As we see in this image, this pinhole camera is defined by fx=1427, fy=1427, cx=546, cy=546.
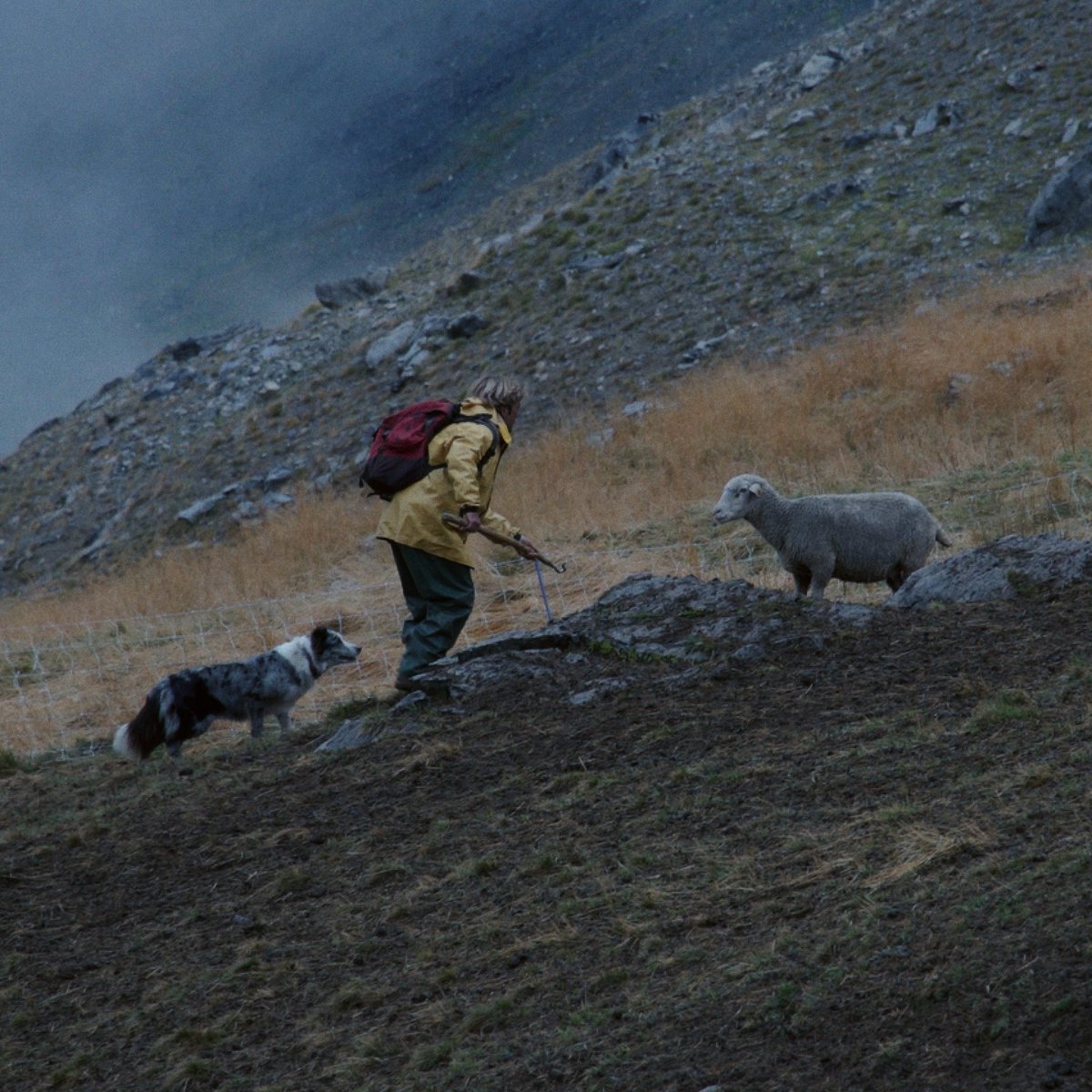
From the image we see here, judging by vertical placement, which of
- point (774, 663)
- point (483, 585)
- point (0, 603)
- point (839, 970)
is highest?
point (0, 603)

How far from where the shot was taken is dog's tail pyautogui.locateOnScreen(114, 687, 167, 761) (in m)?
8.62

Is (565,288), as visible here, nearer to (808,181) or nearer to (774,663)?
(808,181)

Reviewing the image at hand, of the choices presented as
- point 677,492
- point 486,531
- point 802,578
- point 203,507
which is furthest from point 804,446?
point 203,507

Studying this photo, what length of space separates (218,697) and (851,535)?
3.97 metres

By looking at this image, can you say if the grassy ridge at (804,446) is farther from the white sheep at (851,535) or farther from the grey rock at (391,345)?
the grey rock at (391,345)

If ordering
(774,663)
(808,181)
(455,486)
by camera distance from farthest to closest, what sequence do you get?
1. (808,181)
2. (455,486)
3. (774,663)

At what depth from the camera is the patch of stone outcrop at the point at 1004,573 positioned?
721 centimetres

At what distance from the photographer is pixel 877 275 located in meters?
21.7

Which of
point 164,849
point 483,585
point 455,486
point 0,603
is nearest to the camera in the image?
point 164,849

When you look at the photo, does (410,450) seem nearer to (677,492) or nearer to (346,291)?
(677,492)

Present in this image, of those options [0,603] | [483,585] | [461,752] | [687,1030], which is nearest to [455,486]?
[461,752]

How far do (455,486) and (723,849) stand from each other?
2948mm

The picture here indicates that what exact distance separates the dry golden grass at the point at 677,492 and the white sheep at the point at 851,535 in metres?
1.41

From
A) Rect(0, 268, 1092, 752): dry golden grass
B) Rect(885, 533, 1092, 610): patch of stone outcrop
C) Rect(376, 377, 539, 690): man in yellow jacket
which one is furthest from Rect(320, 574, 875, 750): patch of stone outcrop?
Rect(0, 268, 1092, 752): dry golden grass
